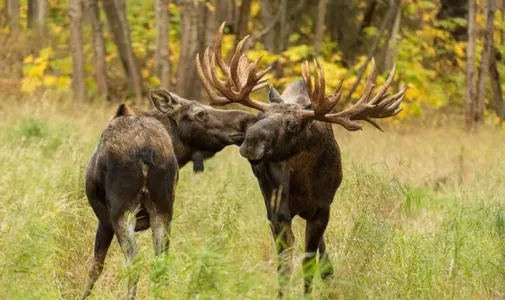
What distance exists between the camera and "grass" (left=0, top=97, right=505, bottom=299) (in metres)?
6.72

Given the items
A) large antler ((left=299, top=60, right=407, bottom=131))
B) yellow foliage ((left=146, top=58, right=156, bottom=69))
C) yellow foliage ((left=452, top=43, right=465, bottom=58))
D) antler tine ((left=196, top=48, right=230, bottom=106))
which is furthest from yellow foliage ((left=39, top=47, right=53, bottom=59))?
large antler ((left=299, top=60, right=407, bottom=131))

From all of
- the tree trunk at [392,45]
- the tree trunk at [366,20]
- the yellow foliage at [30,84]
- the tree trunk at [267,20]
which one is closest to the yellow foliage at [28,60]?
the yellow foliage at [30,84]

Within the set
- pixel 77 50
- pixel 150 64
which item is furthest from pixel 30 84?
pixel 150 64

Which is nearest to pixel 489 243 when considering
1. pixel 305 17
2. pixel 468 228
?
pixel 468 228

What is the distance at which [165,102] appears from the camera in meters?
8.74

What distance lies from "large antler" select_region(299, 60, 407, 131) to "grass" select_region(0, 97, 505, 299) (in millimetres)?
559

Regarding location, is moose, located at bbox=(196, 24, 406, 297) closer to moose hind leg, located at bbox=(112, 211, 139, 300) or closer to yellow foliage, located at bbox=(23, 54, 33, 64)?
moose hind leg, located at bbox=(112, 211, 139, 300)

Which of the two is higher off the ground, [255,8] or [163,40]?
[163,40]

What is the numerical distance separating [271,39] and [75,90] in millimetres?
4853

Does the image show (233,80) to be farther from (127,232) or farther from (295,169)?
(127,232)

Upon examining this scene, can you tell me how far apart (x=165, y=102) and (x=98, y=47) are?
13200 millimetres

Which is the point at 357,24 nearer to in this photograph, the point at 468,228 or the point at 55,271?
the point at 468,228

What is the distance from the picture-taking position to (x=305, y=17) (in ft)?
84.3

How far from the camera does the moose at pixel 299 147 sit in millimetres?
8562
